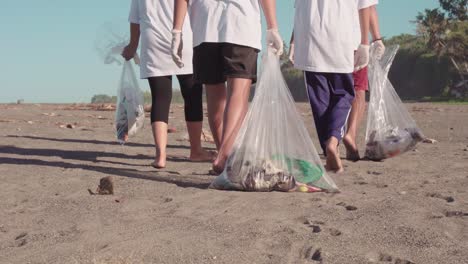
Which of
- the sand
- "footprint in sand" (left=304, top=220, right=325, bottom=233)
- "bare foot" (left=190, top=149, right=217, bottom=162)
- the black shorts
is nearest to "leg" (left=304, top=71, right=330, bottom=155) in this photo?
the sand

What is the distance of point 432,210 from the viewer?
123 inches

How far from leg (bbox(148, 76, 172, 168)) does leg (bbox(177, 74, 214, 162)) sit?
0.14 m

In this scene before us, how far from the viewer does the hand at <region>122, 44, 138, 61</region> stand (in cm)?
532

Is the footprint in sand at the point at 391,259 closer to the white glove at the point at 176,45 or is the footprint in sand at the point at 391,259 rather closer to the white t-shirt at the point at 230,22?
the white t-shirt at the point at 230,22

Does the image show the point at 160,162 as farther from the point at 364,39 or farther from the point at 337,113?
the point at 364,39

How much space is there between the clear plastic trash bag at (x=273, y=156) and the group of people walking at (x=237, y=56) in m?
0.30

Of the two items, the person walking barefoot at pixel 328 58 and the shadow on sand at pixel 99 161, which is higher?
the person walking barefoot at pixel 328 58

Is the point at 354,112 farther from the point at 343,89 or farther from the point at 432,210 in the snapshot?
the point at 432,210

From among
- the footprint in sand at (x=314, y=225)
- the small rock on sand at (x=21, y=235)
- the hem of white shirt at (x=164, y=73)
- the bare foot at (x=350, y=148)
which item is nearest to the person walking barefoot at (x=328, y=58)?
the bare foot at (x=350, y=148)

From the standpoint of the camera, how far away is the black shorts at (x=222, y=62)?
4.03m

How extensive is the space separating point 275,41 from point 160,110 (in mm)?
1254

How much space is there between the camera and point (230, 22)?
13.2 ft

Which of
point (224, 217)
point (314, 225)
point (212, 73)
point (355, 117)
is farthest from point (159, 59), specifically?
point (314, 225)

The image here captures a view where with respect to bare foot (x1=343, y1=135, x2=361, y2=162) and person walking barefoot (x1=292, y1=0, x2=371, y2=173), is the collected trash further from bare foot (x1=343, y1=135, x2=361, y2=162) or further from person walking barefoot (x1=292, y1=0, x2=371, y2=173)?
bare foot (x1=343, y1=135, x2=361, y2=162)
